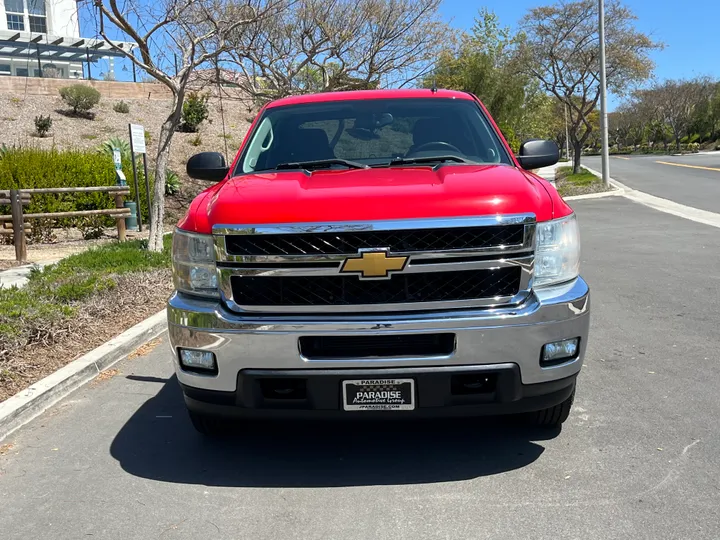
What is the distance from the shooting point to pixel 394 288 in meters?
3.42

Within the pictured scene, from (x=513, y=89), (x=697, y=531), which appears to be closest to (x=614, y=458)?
(x=697, y=531)

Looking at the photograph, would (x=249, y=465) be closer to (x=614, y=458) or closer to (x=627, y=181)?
(x=614, y=458)

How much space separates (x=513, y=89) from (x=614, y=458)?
118 ft

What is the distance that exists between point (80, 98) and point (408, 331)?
37462 mm

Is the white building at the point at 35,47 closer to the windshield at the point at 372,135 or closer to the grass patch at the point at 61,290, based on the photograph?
the grass patch at the point at 61,290

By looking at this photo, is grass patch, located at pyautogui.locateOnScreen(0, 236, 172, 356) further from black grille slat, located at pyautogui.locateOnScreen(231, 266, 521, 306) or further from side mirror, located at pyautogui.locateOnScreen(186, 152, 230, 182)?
black grille slat, located at pyautogui.locateOnScreen(231, 266, 521, 306)

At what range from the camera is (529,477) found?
357 centimetres

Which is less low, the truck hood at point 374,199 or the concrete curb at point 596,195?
the truck hood at point 374,199

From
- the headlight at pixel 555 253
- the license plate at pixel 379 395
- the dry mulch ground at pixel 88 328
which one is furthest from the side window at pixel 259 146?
the dry mulch ground at pixel 88 328

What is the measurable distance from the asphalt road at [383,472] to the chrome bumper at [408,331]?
57cm

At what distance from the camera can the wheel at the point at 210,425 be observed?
13.1ft

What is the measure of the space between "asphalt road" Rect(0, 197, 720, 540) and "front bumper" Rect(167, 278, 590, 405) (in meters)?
0.54

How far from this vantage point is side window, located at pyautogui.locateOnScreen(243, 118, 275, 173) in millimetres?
4728

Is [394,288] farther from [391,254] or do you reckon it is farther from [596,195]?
[596,195]
